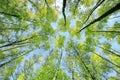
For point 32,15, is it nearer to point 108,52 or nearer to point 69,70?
point 69,70

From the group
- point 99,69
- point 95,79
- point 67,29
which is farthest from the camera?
point 67,29

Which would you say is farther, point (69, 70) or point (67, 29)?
point (67, 29)

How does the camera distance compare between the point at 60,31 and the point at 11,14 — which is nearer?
the point at 11,14

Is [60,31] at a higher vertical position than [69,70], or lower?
higher

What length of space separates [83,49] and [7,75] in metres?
6.51

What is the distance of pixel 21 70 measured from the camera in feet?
43.3

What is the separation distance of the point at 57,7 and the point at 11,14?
198 inches

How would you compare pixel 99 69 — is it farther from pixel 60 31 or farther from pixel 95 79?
pixel 60 31

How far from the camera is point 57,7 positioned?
1518cm

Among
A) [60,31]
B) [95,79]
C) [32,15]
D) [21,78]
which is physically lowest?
[95,79]

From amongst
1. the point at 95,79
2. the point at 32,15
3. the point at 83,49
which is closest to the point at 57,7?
the point at 32,15

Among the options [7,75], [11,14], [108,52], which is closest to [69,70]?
[108,52]

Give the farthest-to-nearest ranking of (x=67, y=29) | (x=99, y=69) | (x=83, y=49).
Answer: (x=67, y=29) < (x=83, y=49) < (x=99, y=69)

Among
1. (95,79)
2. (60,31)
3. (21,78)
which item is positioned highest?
(60,31)
